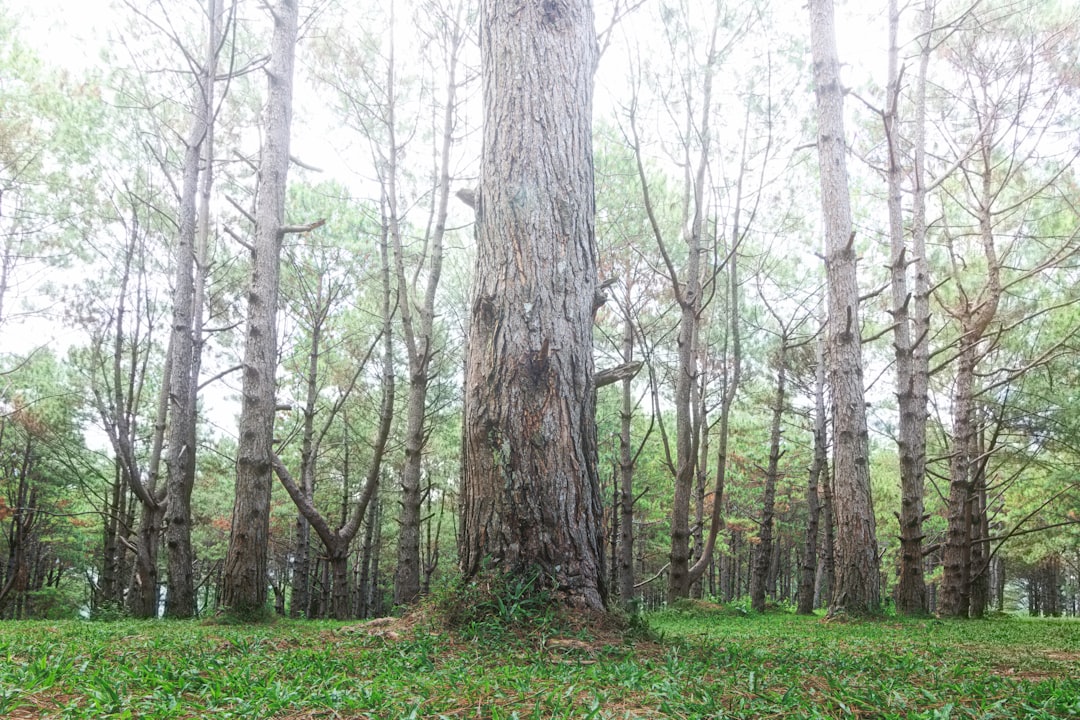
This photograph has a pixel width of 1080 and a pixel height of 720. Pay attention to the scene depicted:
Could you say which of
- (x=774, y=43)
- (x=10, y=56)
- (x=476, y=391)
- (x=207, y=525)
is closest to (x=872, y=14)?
(x=774, y=43)

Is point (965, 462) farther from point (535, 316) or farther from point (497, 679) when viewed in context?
point (497, 679)

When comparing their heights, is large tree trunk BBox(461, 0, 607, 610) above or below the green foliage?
above

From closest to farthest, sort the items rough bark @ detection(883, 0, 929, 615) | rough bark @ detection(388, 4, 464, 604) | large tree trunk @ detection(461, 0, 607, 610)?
large tree trunk @ detection(461, 0, 607, 610) → rough bark @ detection(883, 0, 929, 615) → rough bark @ detection(388, 4, 464, 604)

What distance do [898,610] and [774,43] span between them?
7.07 meters

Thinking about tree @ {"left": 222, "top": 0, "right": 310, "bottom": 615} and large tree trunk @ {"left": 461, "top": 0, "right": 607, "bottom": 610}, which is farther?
tree @ {"left": 222, "top": 0, "right": 310, "bottom": 615}

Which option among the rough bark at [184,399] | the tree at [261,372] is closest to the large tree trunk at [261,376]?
the tree at [261,372]

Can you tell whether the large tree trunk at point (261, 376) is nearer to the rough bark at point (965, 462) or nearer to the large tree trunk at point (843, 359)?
the large tree trunk at point (843, 359)

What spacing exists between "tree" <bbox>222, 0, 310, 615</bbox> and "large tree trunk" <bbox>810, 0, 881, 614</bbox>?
18.8ft

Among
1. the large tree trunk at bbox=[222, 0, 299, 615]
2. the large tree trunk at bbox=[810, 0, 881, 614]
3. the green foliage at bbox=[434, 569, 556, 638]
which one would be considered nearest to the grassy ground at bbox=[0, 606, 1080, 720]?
the green foliage at bbox=[434, 569, 556, 638]

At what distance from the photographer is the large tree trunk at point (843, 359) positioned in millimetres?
6219

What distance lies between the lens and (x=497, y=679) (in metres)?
2.04

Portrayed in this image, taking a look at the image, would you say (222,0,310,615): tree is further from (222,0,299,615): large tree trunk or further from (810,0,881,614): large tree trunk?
(810,0,881,614): large tree trunk

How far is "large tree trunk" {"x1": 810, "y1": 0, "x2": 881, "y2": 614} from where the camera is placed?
6219 mm

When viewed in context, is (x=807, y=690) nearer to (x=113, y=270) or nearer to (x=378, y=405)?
(x=113, y=270)
